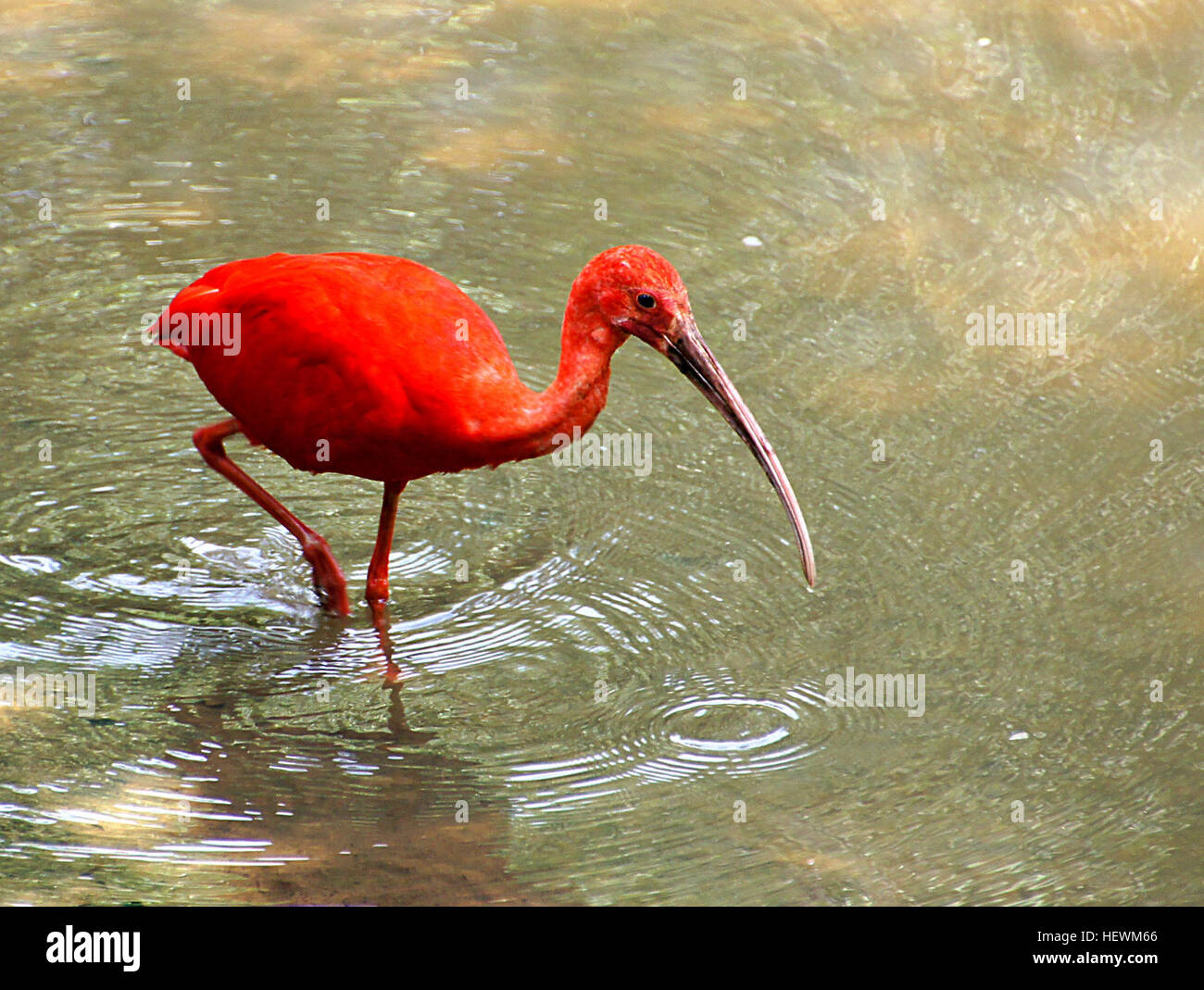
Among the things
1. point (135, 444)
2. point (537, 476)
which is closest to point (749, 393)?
point (537, 476)

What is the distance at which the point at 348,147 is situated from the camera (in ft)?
24.0

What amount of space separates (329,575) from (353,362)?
0.73m

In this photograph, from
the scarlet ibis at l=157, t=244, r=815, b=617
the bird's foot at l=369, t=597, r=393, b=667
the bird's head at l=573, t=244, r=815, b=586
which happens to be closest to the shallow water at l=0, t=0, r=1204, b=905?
the bird's foot at l=369, t=597, r=393, b=667

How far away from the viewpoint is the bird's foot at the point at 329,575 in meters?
4.83

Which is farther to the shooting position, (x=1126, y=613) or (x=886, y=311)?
(x=886, y=311)

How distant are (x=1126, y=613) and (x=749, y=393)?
59.8 inches

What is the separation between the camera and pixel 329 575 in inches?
191

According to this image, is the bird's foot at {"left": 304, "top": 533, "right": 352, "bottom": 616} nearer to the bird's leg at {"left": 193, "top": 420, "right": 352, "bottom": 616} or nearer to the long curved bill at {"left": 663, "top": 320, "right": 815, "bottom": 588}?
the bird's leg at {"left": 193, "top": 420, "right": 352, "bottom": 616}

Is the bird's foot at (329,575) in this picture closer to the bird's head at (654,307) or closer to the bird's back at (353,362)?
the bird's back at (353,362)

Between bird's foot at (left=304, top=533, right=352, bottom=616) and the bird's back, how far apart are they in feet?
0.86

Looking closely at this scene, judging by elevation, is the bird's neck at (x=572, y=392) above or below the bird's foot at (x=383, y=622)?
above

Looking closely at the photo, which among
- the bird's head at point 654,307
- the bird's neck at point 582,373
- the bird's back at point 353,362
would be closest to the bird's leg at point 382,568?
the bird's back at point 353,362

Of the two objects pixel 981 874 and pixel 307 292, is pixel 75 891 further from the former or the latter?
pixel 981 874

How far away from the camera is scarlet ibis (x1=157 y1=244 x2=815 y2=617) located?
4.23 m
